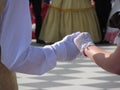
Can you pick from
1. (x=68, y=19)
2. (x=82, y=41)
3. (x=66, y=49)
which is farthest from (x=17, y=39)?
(x=68, y=19)

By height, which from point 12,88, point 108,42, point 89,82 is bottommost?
point 108,42

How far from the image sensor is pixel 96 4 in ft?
26.2

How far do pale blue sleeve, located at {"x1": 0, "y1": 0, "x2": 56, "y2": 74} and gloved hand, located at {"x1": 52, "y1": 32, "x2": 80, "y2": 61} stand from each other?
10cm

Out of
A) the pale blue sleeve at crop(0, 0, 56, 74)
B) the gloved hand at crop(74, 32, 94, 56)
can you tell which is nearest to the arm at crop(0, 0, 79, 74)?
the pale blue sleeve at crop(0, 0, 56, 74)

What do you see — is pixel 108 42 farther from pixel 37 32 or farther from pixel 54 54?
pixel 54 54

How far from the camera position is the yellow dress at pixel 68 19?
24.9 ft

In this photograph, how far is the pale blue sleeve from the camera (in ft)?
6.89

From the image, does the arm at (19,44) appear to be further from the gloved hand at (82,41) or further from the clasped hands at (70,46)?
the gloved hand at (82,41)

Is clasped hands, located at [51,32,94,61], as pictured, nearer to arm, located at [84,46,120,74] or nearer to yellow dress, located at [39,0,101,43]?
arm, located at [84,46,120,74]

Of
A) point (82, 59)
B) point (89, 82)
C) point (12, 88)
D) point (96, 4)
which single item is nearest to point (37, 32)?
point (96, 4)

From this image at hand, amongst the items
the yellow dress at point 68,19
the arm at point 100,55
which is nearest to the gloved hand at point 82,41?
the arm at point 100,55

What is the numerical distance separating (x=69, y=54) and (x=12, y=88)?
339mm

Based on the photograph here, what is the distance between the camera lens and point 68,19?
7.65 metres

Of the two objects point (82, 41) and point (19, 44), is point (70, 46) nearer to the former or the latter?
point (82, 41)
